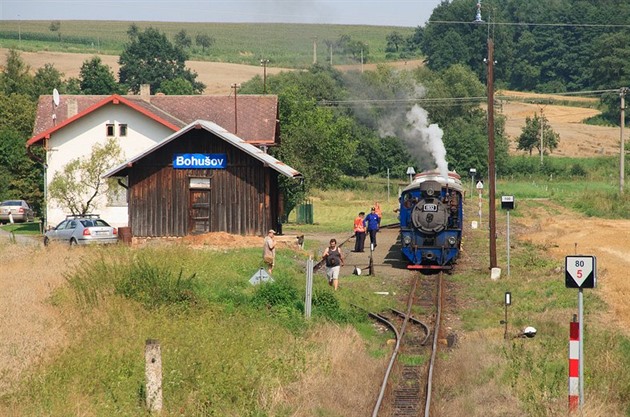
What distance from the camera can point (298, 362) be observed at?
17.2 m

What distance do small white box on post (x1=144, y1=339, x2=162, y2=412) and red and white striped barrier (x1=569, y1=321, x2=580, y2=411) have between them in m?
5.58

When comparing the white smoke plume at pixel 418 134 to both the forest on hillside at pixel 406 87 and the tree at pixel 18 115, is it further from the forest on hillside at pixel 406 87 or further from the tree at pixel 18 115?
the tree at pixel 18 115

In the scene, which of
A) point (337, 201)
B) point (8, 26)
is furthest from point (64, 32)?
point (337, 201)

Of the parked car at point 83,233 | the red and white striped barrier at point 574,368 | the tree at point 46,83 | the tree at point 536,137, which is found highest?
the tree at point 46,83

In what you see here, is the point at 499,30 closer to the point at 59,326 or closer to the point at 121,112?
the point at 121,112

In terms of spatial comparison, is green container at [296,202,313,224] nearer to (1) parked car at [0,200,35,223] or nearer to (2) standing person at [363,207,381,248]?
(1) parked car at [0,200,35,223]

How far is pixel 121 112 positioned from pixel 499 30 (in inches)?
3871

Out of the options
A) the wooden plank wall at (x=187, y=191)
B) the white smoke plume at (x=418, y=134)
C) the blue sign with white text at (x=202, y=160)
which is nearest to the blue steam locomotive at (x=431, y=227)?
the white smoke plume at (x=418, y=134)

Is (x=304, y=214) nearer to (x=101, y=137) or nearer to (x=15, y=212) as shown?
(x=101, y=137)

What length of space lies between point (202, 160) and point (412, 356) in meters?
18.5

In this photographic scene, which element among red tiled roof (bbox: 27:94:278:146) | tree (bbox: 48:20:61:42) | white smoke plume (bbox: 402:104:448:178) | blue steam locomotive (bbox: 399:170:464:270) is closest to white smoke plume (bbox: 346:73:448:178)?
white smoke plume (bbox: 402:104:448:178)

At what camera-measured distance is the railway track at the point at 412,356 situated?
1633 centimetres

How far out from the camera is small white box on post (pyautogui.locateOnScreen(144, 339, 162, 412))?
14281 mm

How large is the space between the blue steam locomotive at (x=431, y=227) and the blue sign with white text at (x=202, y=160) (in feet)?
23.7
